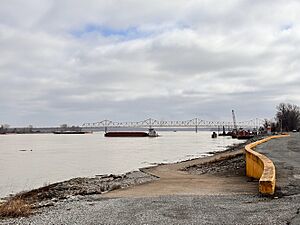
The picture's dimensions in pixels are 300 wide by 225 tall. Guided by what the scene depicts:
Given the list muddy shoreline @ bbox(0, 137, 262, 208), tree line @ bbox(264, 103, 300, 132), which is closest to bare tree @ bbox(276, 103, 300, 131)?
tree line @ bbox(264, 103, 300, 132)

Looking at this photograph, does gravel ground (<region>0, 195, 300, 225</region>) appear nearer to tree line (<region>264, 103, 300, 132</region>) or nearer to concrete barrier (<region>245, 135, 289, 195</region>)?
concrete barrier (<region>245, 135, 289, 195</region>)

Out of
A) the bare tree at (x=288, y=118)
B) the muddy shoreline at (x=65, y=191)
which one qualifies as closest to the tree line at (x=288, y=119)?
the bare tree at (x=288, y=118)

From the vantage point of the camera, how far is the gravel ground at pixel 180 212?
365 inches

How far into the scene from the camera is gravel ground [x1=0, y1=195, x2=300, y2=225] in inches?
365

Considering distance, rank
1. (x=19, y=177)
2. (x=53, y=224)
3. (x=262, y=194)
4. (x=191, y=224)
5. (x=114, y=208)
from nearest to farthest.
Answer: (x=191, y=224), (x=53, y=224), (x=114, y=208), (x=262, y=194), (x=19, y=177)

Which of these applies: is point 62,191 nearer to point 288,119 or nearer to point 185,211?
point 185,211

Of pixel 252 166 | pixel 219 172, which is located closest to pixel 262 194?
pixel 252 166

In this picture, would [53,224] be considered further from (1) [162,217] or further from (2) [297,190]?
(2) [297,190]

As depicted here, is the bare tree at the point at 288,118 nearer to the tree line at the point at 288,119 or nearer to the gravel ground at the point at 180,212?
the tree line at the point at 288,119

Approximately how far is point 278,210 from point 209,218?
1.54 meters

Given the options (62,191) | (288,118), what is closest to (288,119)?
(288,118)

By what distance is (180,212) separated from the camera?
10.3 meters

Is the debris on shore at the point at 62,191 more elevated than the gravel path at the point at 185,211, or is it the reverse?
the gravel path at the point at 185,211

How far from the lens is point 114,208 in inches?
443
